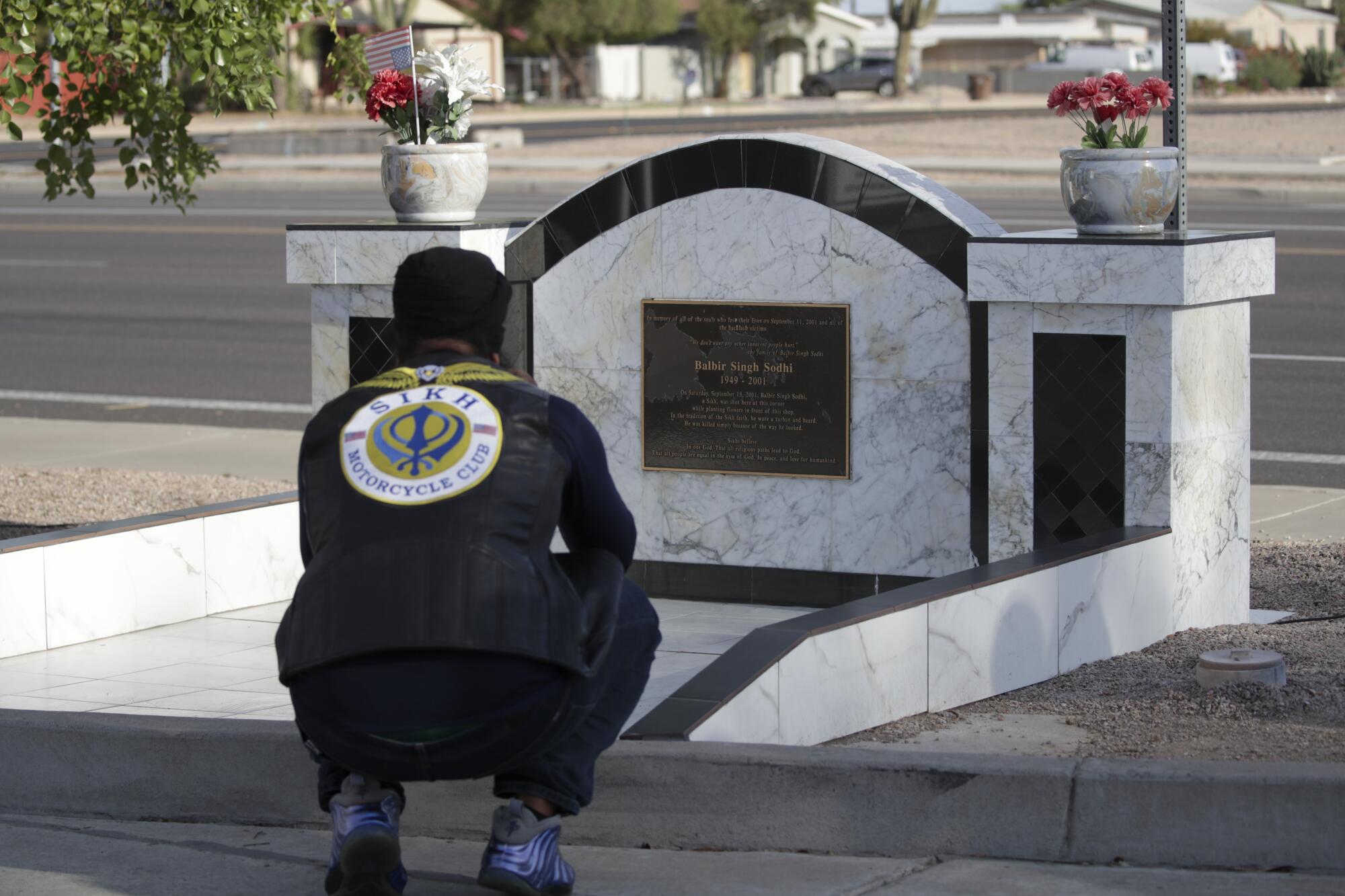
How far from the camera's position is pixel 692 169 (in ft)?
26.4

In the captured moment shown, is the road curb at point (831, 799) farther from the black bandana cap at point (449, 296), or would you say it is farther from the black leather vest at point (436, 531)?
the black bandana cap at point (449, 296)

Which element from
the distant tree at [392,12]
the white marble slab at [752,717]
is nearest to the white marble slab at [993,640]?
the white marble slab at [752,717]

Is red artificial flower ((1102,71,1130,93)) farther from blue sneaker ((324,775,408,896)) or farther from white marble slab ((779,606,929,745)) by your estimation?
blue sneaker ((324,775,408,896))

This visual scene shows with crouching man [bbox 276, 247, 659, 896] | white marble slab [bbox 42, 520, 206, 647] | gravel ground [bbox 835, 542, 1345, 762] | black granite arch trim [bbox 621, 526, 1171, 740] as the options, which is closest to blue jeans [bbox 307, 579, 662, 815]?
crouching man [bbox 276, 247, 659, 896]

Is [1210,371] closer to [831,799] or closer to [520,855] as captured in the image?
[831,799]

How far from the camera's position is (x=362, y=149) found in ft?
132

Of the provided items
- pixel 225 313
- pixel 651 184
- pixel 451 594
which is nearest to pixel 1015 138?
pixel 225 313

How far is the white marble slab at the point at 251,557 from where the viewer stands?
7.79 m

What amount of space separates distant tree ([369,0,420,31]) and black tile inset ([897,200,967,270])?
52.5 meters

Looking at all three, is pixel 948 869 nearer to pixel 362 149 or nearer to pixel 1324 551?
pixel 1324 551

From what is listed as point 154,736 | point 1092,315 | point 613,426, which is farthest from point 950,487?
point 154,736

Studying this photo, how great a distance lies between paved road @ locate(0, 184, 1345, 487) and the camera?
13312mm

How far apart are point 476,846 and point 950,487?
3.43m

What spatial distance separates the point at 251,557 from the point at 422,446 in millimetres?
4193
